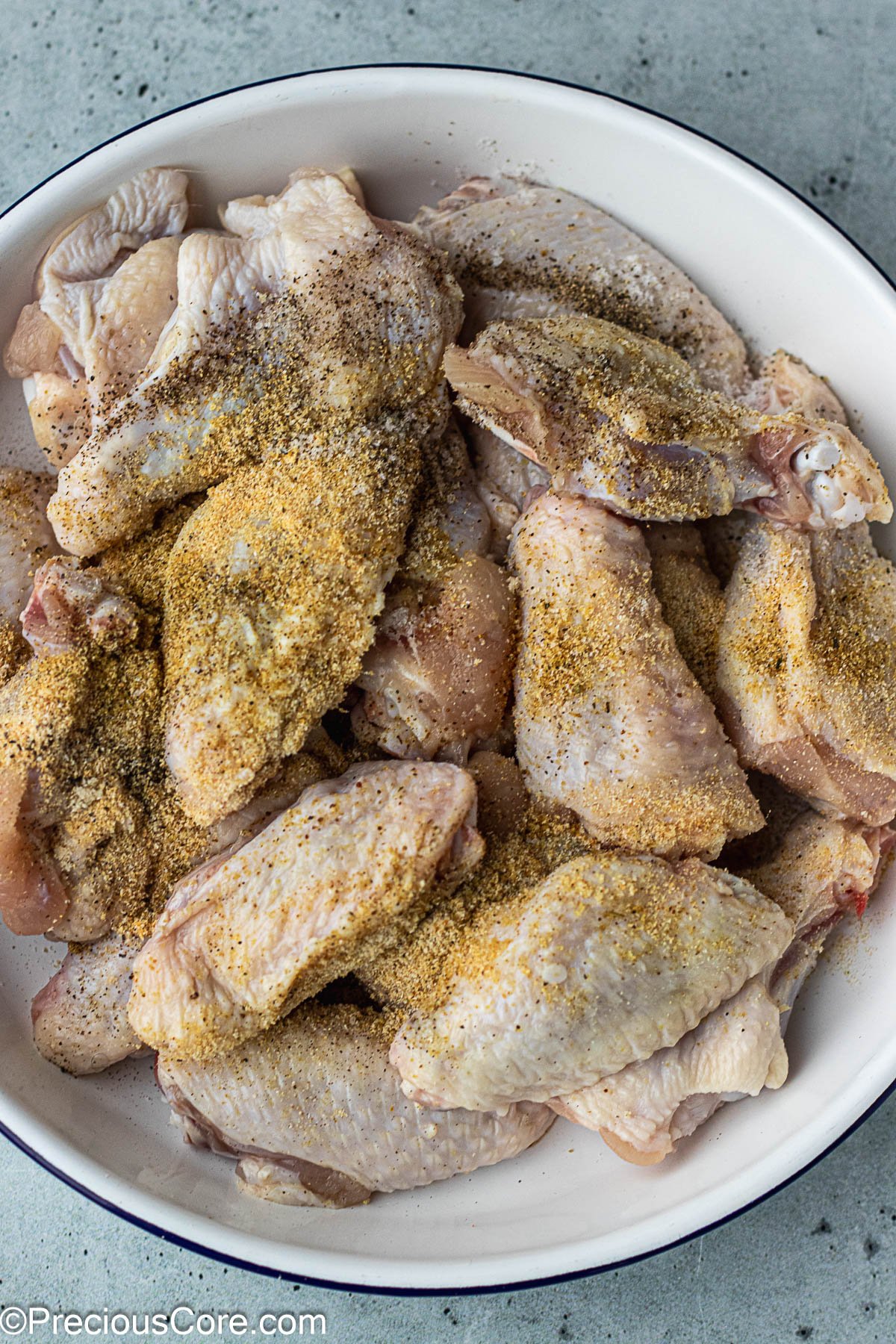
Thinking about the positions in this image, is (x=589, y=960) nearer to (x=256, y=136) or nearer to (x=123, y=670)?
(x=123, y=670)

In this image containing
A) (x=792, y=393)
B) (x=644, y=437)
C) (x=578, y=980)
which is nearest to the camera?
(x=578, y=980)

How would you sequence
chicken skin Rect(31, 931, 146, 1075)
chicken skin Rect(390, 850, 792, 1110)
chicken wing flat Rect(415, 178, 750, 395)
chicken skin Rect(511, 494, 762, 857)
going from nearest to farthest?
chicken skin Rect(390, 850, 792, 1110)
chicken skin Rect(511, 494, 762, 857)
chicken skin Rect(31, 931, 146, 1075)
chicken wing flat Rect(415, 178, 750, 395)

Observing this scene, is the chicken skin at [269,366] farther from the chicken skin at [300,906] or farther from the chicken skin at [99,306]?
the chicken skin at [300,906]

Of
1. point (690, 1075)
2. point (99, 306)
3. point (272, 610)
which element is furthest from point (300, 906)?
point (99, 306)

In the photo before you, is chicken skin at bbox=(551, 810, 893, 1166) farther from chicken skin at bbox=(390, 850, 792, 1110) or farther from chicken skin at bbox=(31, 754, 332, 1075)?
chicken skin at bbox=(31, 754, 332, 1075)

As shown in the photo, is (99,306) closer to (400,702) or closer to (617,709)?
(400,702)

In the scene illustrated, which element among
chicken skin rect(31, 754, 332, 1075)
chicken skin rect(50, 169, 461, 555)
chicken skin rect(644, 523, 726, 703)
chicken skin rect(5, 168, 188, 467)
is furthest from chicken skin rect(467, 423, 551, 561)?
chicken skin rect(5, 168, 188, 467)
